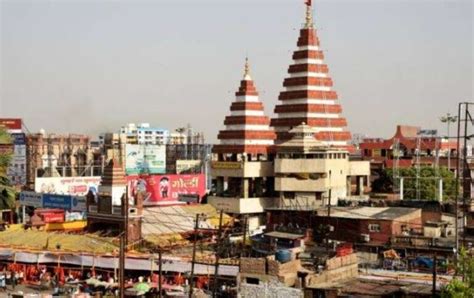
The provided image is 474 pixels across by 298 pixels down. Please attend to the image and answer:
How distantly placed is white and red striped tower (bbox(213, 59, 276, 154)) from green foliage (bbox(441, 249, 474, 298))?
3450 cm

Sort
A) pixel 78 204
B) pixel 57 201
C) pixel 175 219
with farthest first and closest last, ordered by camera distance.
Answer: pixel 57 201
pixel 78 204
pixel 175 219

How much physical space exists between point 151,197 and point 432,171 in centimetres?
2901

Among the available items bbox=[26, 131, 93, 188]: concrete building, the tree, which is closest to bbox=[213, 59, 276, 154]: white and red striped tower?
the tree

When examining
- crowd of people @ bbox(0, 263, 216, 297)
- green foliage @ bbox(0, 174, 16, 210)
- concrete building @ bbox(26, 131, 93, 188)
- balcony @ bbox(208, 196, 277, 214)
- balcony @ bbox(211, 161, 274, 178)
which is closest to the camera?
green foliage @ bbox(0, 174, 16, 210)

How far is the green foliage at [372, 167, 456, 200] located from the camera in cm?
6881

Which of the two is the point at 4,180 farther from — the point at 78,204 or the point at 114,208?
the point at 78,204

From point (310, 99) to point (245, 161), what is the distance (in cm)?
749

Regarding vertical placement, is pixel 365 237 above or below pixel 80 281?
above

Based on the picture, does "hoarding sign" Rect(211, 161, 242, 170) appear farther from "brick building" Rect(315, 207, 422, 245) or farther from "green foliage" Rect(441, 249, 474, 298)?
"green foliage" Rect(441, 249, 474, 298)

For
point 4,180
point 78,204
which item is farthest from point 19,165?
Result: point 4,180

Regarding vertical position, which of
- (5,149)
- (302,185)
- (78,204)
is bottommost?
(78,204)

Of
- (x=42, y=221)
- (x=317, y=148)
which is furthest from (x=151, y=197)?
(x=317, y=148)

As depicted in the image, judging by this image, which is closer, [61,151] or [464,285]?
[464,285]

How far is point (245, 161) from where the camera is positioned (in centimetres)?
5619
